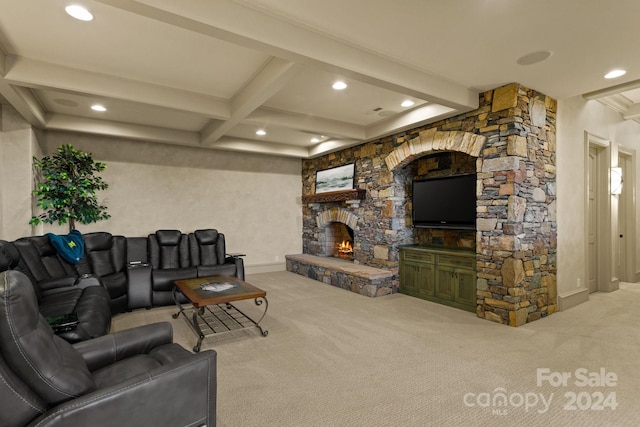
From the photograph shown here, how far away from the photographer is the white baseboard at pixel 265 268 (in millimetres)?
6863

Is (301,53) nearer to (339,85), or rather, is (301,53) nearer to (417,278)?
(339,85)

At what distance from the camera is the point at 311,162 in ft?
24.3

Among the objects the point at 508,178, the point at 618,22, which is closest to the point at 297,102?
the point at 508,178

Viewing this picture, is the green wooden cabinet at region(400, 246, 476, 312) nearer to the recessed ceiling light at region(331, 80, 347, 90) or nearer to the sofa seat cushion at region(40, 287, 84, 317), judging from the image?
the recessed ceiling light at region(331, 80, 347, 90)

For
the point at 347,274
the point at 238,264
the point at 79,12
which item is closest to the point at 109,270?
the point at 238,264

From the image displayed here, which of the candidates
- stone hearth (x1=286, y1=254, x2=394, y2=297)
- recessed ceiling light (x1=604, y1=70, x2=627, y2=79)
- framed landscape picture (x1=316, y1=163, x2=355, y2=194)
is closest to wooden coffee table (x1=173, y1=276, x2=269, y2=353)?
stone hearth (x1=286, y1=254, x2=394, y2=297)

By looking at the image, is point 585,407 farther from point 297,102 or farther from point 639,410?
point 297,102

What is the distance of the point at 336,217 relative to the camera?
6.57 m

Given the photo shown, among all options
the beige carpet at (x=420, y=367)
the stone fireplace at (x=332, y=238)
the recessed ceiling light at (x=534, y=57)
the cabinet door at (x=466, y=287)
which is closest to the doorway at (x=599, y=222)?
the beige carpet at (x=420, y=367)

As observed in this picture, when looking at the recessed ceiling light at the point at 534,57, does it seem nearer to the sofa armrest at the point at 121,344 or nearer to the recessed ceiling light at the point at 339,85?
the recessed ceiling light at the point at 339,85

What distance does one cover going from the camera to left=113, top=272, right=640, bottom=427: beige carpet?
81.9 inches

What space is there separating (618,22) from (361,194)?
3.85 meters

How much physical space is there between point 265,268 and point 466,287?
4214 mm

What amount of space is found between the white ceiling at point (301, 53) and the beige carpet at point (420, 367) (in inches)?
101
